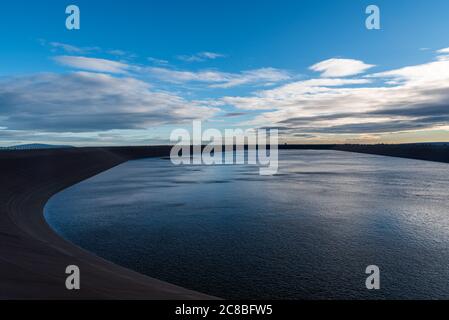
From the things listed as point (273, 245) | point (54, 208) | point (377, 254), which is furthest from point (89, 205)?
point (377, 254)

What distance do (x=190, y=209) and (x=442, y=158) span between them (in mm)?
95772

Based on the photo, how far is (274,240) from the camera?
14531 mm

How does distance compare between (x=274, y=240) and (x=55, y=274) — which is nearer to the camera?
(x=55, y=274)

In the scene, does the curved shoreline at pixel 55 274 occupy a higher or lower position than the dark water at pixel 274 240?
higher

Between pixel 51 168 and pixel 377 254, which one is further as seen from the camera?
pixel 51 168

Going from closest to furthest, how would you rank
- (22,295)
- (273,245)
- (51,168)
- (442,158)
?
(22,295) < (273,245) < (51,168) < (442,158)

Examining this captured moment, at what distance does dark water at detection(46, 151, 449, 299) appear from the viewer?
10062 millimetres

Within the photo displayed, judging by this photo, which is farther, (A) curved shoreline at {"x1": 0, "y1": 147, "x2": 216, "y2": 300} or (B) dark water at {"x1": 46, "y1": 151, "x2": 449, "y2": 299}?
(B) dark water at {"x1": 46, "y1": 151, "x2": 449, "y2": 299}

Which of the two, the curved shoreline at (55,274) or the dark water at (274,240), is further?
the dark water at (274,240)

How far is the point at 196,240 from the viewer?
48.4 ft

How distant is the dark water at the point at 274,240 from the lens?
33.0 feet

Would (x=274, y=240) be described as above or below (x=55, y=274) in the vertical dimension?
below

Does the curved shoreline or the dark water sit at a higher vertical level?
the curved shoreline

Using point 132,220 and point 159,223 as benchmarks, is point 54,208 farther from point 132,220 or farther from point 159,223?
point 159,223
